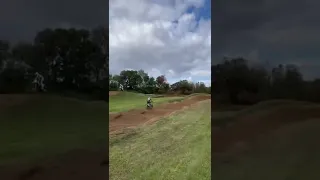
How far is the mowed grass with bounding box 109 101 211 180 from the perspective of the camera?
263 cm

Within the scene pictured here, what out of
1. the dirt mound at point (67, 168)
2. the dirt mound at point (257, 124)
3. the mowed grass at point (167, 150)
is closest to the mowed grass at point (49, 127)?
the dirt mound at point (67, 168)

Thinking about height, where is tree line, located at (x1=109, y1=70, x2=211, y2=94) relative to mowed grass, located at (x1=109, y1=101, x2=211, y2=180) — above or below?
above

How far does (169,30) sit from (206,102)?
0.85 meters

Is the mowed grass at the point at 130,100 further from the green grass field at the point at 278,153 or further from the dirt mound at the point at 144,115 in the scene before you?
the green grass field at the point at 278,153

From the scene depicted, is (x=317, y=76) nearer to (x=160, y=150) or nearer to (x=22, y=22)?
(x=160, y=150)

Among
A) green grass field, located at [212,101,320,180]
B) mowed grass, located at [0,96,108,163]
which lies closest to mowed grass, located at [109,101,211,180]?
green grass field, located at [212,101,320,180]

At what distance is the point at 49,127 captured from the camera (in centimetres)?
182

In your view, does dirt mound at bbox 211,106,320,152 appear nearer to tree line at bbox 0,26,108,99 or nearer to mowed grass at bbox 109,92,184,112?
tree line at bbox 0,26,108,99

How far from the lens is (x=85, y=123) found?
1.93m

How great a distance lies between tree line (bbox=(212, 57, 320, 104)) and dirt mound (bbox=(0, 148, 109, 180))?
3.13ft

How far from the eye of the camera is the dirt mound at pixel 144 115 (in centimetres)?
303

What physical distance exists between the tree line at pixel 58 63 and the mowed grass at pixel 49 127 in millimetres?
95

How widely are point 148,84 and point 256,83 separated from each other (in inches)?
55.4

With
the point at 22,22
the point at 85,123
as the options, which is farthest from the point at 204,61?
the point at 22,22
